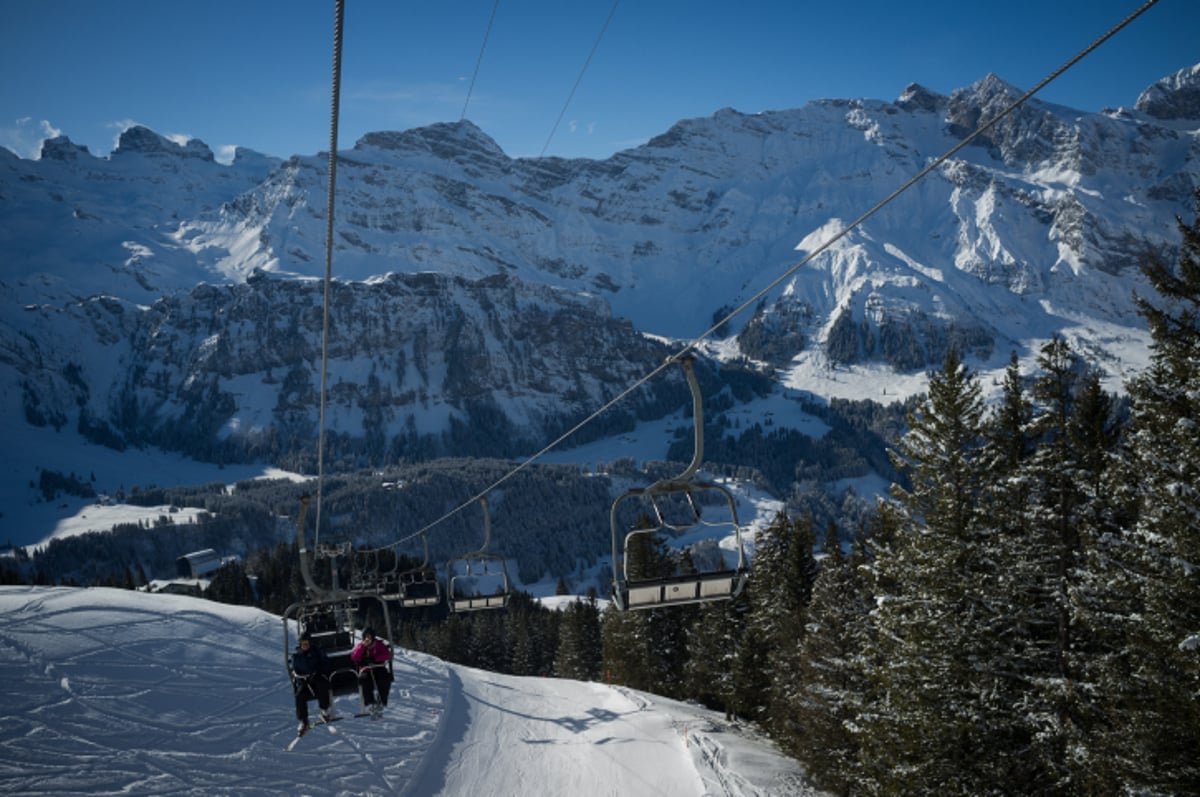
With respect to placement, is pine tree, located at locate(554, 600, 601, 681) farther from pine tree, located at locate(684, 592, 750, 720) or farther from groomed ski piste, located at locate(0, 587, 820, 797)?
groomed ski piste, located at locate(0, 587, 820, 797)

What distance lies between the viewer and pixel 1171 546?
11148 mm

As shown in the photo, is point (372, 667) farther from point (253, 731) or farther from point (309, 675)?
point (253, 731)

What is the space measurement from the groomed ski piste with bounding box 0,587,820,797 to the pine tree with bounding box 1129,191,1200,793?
1571 cm

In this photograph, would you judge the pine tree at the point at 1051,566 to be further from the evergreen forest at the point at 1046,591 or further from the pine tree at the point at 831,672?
the pine tree at the point at 831,672

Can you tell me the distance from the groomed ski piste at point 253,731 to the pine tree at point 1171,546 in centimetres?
1571

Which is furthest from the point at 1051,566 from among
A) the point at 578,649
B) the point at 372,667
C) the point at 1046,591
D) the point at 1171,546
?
the point at 578,649

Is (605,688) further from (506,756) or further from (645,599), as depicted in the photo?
(645,599)

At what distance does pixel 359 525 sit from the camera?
187125 mm

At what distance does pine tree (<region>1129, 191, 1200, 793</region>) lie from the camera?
35.4 ft

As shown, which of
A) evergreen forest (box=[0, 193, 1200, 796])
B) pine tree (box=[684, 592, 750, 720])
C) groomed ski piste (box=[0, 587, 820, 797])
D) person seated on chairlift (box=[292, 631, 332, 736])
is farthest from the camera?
pine tree (box=[684, 592, 750, 720])

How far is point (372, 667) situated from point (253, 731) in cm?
1300

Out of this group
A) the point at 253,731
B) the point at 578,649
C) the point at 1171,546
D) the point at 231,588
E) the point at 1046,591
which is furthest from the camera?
the point at 231,588

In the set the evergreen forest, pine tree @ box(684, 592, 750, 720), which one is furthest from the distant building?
the evergreen forest

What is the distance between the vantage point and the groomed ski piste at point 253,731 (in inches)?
845
